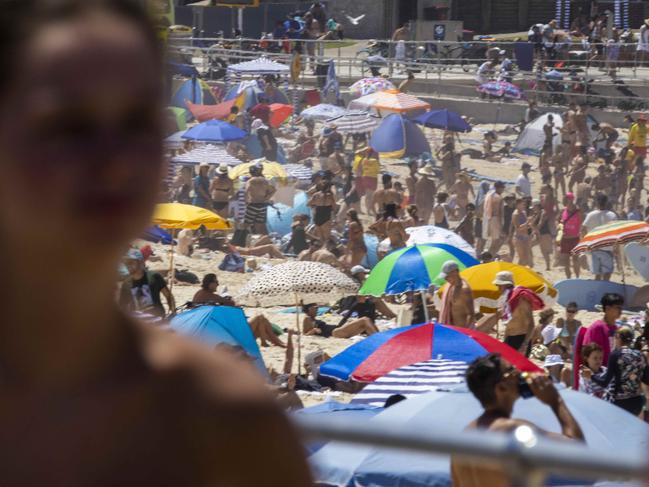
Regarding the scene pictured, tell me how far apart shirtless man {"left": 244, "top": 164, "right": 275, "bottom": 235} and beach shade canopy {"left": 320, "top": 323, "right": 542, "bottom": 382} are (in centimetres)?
1031

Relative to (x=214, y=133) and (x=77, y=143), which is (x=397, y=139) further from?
(x=77, y=143)

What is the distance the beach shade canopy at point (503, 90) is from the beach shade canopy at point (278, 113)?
16.1 ft

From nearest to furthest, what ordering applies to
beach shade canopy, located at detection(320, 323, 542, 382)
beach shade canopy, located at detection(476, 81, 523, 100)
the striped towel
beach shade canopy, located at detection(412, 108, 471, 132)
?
the striped towel < beach shade canopy, located at detection(320, 323, 542, 382) < beach shade canopy, located at detection(412, 108, 471, 132) < beach shade canopy, located at detection(476, 81, 523, 100)

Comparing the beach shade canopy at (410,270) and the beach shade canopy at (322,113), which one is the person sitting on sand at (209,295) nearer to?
the beach shade canopy at (410,270)

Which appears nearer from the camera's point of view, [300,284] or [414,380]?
[414,380]

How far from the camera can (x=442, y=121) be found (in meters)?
25.2

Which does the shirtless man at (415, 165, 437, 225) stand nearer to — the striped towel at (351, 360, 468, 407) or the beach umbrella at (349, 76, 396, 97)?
the beach umbrella at (349, 76, 396, 97)

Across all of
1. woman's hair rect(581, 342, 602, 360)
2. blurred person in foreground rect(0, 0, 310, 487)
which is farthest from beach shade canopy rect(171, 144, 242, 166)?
blurred person in foreground rect(0, 0, 310, 487)

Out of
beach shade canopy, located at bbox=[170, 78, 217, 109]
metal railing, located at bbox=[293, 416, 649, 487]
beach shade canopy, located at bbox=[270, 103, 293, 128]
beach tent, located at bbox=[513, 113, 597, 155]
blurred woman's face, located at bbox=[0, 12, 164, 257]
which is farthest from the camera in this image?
beach shade canopy, located at bbox=[170, 78, 217, 109]

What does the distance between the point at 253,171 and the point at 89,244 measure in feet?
59.9

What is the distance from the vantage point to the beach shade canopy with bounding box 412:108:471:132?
25172mm

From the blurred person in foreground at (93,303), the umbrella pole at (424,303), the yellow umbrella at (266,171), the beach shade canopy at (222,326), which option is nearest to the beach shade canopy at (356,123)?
the yellow umbrella at (266,171)

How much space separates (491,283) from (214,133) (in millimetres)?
11486

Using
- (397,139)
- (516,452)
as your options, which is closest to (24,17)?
(516,452)
